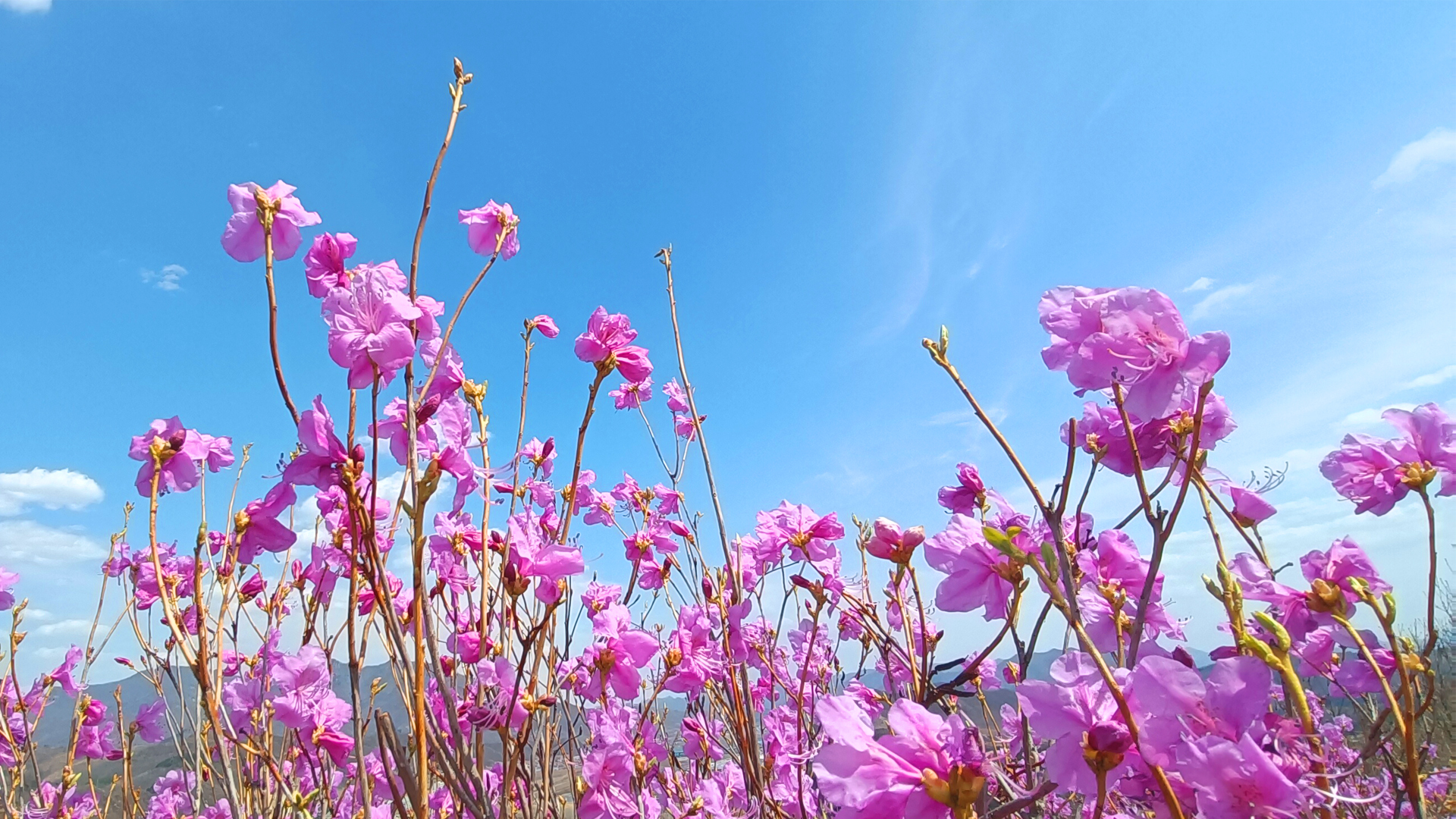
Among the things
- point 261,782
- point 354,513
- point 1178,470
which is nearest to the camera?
point 354,513

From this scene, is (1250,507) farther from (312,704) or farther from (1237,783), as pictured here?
(312,704)

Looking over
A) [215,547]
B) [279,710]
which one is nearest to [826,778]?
[279,710]

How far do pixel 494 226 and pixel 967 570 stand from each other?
4.59ft

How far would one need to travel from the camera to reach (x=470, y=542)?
1.92 m

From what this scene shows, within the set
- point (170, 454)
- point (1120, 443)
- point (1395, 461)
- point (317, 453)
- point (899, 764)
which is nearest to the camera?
point (899, 764)

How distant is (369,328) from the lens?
1197 millimetres

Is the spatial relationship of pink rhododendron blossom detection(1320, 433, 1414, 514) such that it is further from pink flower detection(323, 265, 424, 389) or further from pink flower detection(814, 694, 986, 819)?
pink flower detection(323, 265, 424, 389)

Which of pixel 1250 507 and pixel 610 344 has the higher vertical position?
pixel 610 344

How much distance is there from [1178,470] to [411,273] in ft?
5.03

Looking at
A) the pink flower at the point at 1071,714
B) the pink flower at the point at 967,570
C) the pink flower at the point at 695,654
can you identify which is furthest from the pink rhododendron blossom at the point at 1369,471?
the pink flower at the point at 695,654

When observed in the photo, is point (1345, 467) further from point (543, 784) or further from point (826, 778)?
point (543, 784)

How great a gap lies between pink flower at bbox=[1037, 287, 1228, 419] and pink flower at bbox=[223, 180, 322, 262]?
1.42 m

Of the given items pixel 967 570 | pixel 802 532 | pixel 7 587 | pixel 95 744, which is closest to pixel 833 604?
pixel 802 532

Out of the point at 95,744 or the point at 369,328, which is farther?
the point at 95,744
